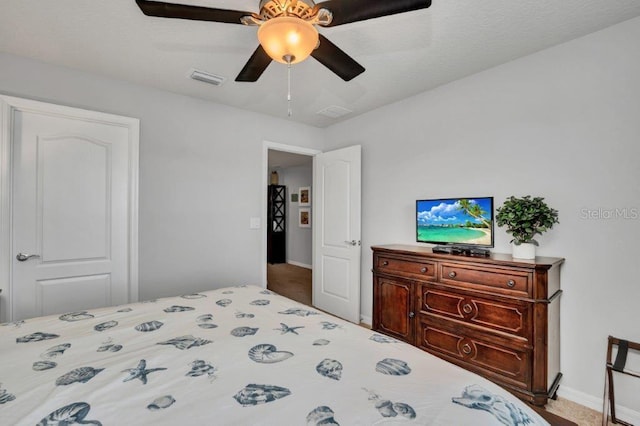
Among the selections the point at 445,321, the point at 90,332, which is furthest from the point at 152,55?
the point at 445,321

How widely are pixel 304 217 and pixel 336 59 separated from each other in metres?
5.60

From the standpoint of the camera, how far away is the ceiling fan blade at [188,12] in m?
1.33

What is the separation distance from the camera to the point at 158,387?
0.96 metres

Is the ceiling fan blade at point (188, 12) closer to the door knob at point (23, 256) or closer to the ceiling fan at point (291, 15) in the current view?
the ceiling fan at point (291, 15)

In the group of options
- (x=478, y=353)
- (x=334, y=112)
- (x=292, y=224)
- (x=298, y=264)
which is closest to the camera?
(x=478, y=353)

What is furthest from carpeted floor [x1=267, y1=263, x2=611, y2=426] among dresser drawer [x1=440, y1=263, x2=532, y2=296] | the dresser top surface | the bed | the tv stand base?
the bed

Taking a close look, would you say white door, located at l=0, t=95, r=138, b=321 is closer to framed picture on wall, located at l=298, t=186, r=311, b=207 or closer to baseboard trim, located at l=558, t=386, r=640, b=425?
baseboard trim, located at l=558, t=386, r=640, b=425

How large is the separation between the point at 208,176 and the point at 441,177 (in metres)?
2.41

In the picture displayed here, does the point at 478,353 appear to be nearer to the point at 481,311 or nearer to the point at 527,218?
the point at 481,311

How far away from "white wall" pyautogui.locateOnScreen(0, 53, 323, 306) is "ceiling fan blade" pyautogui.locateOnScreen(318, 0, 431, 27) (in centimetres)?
223

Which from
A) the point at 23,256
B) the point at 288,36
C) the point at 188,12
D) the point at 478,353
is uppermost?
the point at 188,12

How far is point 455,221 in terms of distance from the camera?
2.70 m

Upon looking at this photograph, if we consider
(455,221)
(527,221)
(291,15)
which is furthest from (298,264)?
(291,15)

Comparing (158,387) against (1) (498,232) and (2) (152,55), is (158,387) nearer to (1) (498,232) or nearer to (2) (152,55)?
(2) (152,55)
